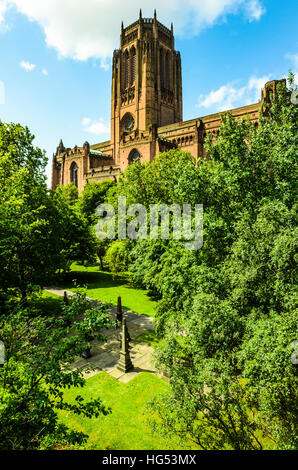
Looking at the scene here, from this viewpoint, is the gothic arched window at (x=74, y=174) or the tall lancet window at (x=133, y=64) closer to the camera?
the tall lancet window at (x=133, y=64)

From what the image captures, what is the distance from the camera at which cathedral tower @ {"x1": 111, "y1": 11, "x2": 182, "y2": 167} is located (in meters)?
56.3

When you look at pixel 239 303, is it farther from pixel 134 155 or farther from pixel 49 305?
pixel 134 155

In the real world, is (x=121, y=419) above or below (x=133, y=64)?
below

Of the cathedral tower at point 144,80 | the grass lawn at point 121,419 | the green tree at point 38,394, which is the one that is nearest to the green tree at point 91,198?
the cathedral tower at point 144,80

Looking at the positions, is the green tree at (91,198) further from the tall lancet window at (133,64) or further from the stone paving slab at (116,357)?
the tall lancet window at (133,64)

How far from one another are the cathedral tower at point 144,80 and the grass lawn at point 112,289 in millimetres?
33540

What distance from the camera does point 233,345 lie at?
6.70 m

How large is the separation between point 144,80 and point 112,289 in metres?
53.5

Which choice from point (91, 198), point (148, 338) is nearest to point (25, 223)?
point (148, 338)

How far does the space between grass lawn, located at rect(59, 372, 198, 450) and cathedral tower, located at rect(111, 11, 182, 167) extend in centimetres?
5093

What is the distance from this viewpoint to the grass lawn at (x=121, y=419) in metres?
7.17

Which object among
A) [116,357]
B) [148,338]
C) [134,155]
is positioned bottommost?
[116,357]

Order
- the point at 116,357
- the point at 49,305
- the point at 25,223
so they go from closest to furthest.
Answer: the point at 116,357 → the point at 25,223 → the point at 49,305

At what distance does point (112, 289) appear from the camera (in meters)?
23.5
